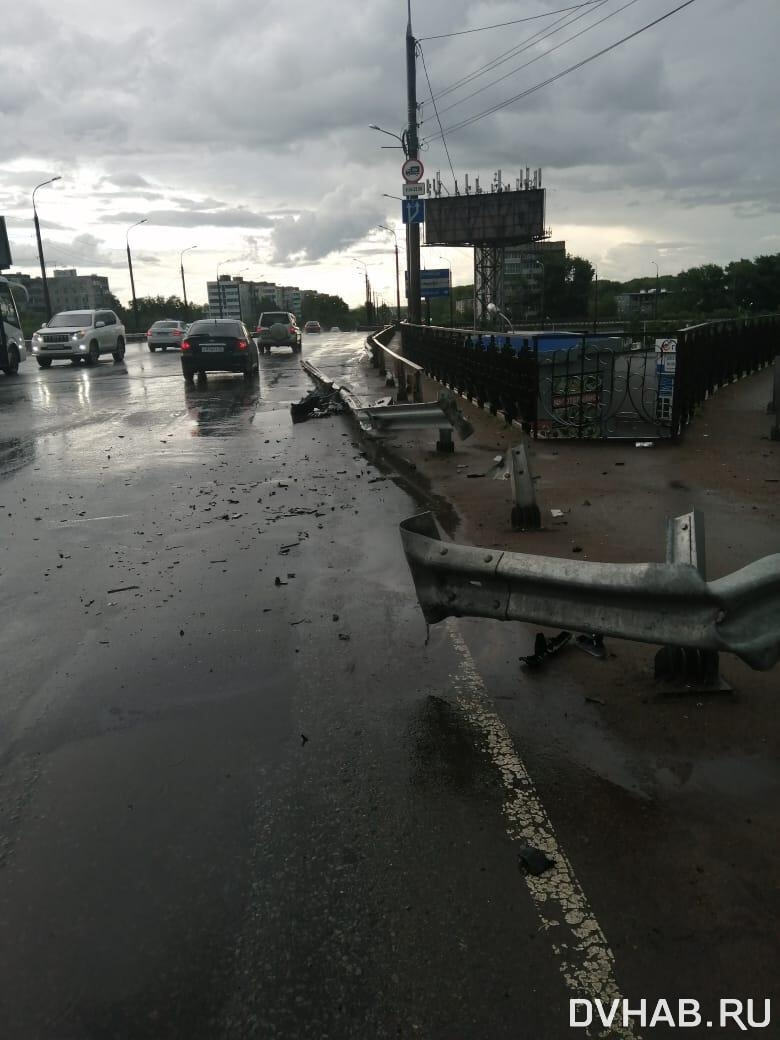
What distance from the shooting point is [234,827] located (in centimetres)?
317

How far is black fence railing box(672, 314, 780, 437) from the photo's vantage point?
41.8 ft

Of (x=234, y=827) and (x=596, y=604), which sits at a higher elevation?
(x=596, y=604)

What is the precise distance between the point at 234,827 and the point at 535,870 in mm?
1121

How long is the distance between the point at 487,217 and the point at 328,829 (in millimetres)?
85889

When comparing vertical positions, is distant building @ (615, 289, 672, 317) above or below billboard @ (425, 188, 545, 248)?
below

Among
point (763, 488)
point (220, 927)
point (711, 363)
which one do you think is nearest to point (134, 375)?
point (711, 363)

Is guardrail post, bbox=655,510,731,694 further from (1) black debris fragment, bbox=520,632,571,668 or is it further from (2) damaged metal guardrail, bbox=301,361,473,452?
(2) damaged metal guardrail, bbox=301,361,473,452

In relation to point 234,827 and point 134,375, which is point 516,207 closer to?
point 134,375

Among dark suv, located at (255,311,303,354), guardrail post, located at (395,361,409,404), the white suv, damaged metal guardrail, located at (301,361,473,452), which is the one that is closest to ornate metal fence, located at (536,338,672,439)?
damaged metal guardrail, located at (301,361,473,452)

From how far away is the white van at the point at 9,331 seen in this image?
92.2 feet

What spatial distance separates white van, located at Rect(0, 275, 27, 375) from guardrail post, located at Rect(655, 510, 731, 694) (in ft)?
91.7

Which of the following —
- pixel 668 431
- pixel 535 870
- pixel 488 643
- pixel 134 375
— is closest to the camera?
pixel 535 870

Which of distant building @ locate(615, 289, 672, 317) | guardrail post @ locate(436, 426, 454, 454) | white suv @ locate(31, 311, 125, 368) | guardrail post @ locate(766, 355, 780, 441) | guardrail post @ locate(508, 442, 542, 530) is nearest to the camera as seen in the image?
guardrail post @ locate(508, 442, 542, 530)

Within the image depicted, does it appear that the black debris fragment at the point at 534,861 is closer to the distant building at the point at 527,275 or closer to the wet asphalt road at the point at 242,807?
the wet asphalt road at the point at 242,807
